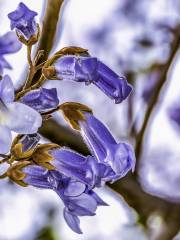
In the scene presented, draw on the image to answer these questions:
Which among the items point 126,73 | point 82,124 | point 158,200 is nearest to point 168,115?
point 126,73

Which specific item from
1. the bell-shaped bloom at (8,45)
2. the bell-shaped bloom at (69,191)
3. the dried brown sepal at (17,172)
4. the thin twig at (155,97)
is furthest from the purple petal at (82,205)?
the thin twig at (155,97)

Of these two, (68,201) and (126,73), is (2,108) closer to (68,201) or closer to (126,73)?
(68,201)

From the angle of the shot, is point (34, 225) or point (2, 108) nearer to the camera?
point (2, 108)

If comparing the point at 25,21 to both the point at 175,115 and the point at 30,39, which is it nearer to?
the point at 30,39

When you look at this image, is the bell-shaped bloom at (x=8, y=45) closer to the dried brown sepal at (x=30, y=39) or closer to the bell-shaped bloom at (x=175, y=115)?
the dried brown sepal at (x=30, y=39)

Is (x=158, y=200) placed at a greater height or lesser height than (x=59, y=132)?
lesser

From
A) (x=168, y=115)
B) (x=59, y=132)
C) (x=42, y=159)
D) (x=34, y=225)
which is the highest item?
(x=42, y=159)
